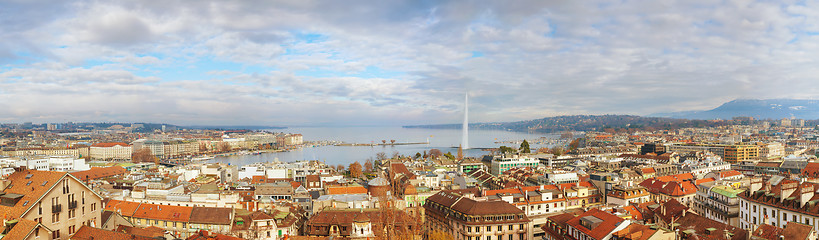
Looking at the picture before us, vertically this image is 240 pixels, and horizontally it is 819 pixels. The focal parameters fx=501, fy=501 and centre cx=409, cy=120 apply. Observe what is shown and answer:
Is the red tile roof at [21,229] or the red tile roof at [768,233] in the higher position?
the red tile roof at [21,229]

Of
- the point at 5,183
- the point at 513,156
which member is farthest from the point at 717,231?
the point at 513,156

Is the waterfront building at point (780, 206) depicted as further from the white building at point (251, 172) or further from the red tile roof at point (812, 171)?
the white building at point (251, 172)

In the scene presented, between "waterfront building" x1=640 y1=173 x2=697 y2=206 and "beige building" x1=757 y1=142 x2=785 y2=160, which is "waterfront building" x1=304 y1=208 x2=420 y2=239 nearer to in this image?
"waterfront building" x1=640 y1=173 x2=697 y2=206

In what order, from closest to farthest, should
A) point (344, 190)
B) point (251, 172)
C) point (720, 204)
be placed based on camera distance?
point (720, 204), point (344, 190), point (251, 172)

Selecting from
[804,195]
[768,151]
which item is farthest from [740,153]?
[804,195]

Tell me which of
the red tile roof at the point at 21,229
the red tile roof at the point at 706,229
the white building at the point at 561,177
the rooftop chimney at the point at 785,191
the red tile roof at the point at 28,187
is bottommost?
the white building at the point at 561,177

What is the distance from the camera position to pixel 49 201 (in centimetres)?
1124

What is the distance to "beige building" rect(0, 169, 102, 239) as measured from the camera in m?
10.9

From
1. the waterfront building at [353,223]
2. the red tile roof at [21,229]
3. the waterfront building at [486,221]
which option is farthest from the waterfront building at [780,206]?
the red tile roof at [21,229]

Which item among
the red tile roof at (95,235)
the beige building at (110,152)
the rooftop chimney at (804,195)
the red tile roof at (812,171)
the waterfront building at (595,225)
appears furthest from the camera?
the beige building at (110,152)

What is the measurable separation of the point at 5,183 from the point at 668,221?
20782 mm

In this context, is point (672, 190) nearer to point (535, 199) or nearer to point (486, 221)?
point (535, 199)

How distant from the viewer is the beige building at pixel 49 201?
1088 centimetres

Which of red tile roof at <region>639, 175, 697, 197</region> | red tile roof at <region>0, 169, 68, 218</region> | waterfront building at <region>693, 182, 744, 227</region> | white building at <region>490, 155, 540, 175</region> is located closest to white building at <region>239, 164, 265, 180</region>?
white building at <region>490, 155, 540, 175</region>
